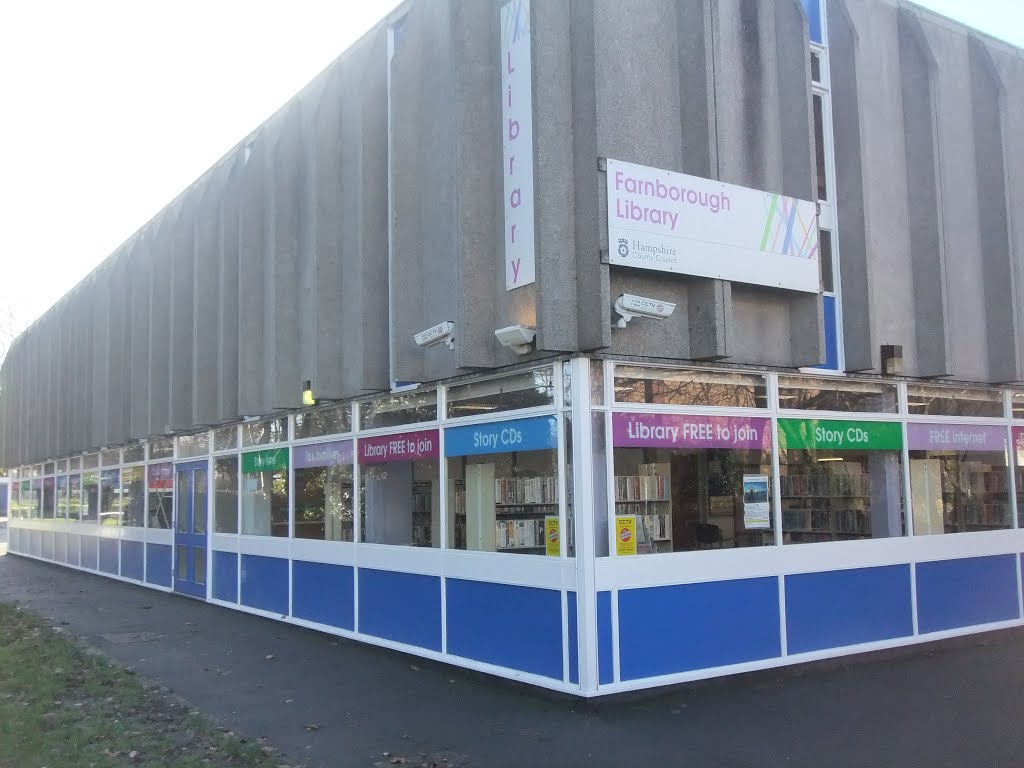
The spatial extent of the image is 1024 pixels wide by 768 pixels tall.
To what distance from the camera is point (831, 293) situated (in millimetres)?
10555

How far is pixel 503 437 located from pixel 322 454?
427 centimetres

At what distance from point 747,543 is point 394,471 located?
13.8 ft

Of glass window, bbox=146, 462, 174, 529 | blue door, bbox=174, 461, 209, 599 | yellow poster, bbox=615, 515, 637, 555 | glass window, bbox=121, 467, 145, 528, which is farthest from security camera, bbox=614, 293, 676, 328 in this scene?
glass window, bbox=121, 467, 145, 528

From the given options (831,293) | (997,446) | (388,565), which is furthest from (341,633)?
(997,446)

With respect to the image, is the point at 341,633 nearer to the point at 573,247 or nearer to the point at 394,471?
the point at 394,471

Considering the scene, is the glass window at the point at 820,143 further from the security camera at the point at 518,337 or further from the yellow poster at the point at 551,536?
the yellow poster at the point at 551,536

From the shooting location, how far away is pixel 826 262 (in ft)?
34.9

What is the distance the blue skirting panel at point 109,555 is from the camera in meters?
20.9

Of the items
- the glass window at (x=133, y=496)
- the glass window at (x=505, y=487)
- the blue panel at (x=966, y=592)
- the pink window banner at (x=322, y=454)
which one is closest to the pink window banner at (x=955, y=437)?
the blue panel at (x=966, y=592)

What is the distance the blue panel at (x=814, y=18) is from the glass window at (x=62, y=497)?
2192 cm

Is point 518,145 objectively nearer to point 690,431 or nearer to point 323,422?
point 690,431

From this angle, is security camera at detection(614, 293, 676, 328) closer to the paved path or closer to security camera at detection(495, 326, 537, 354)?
security camera at detection(495, 326, 537, 354)

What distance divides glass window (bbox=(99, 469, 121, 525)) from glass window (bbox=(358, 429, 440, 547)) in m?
11.4

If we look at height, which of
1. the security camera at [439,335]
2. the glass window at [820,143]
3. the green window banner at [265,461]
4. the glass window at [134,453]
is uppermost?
the glass window at [820,143]
